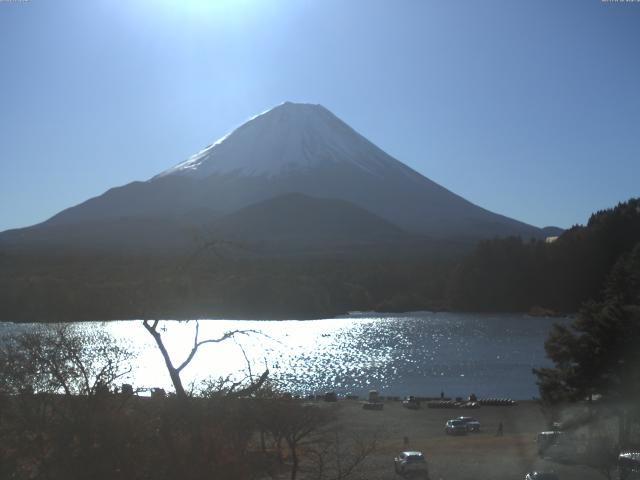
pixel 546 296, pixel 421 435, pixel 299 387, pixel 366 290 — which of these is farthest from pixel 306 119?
pixel 421 435

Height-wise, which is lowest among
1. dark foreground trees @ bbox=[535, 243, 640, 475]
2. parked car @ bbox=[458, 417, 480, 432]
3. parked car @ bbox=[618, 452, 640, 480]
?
parked car @ bbox=[458, 417, 480, 432]

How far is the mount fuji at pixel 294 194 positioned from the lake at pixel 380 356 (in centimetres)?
3835

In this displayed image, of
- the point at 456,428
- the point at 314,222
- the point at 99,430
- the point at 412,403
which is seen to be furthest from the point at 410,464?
the point at 314,222

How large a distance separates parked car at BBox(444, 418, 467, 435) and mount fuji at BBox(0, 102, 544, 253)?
6542cm

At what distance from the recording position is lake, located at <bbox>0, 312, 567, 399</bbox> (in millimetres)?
27344

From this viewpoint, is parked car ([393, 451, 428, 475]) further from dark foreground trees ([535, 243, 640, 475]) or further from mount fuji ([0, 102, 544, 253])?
mount fuji ([0, 102, 544, 253])

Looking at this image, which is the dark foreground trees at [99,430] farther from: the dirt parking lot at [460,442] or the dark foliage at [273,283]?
the dirt parking lot at [460,442]

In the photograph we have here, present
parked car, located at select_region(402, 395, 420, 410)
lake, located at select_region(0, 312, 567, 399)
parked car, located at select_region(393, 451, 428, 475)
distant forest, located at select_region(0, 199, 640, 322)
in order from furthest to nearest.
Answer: distant forest, located at select_region(0, 199, 640, 322) < lake, located at select_region(0, 312, 567, 399) < parked car, located at select_region(402, 395, 420, 410) < parked car, located at select_region(393, 451, 428, 475)

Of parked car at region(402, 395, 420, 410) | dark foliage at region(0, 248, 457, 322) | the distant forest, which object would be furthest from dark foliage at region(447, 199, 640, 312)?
parked car at region(402, 395, 420, 410)

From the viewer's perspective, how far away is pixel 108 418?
16.4ft

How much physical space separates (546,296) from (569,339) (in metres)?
50.7

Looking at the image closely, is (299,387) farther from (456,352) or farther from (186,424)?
(186,424)

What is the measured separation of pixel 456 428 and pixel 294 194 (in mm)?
91914

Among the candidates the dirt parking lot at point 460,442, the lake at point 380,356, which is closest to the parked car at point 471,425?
the dirt parking lot at point 460,442
